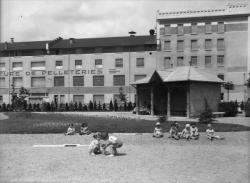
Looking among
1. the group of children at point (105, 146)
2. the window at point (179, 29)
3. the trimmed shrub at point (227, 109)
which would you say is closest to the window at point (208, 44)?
the window at point (179, 29)

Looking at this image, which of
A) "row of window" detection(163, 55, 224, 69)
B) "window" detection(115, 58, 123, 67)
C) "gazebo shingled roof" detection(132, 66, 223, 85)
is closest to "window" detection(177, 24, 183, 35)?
"row of window" detection(163, 55, 224, 69)

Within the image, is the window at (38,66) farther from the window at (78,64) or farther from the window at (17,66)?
the window at (78,64)

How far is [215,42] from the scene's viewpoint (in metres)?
59.2

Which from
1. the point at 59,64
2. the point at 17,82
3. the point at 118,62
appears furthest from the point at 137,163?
the point at 17,82

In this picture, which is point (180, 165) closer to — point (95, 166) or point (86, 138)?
point (95, 166)

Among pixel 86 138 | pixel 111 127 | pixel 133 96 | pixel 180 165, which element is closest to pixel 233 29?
pixel 133 96

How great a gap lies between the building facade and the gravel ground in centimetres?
4176

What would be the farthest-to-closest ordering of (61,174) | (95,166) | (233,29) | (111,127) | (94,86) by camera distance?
(94,86), (233,29), (111,127), (95,166), (61,174)

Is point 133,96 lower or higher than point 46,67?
lower

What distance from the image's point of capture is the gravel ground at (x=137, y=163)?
10047mm

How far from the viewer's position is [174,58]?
60688 mm

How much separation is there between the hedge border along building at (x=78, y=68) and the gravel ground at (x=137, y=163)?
4411 centimetres

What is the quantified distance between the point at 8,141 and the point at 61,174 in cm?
893

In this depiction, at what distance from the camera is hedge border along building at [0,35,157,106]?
6219cm
